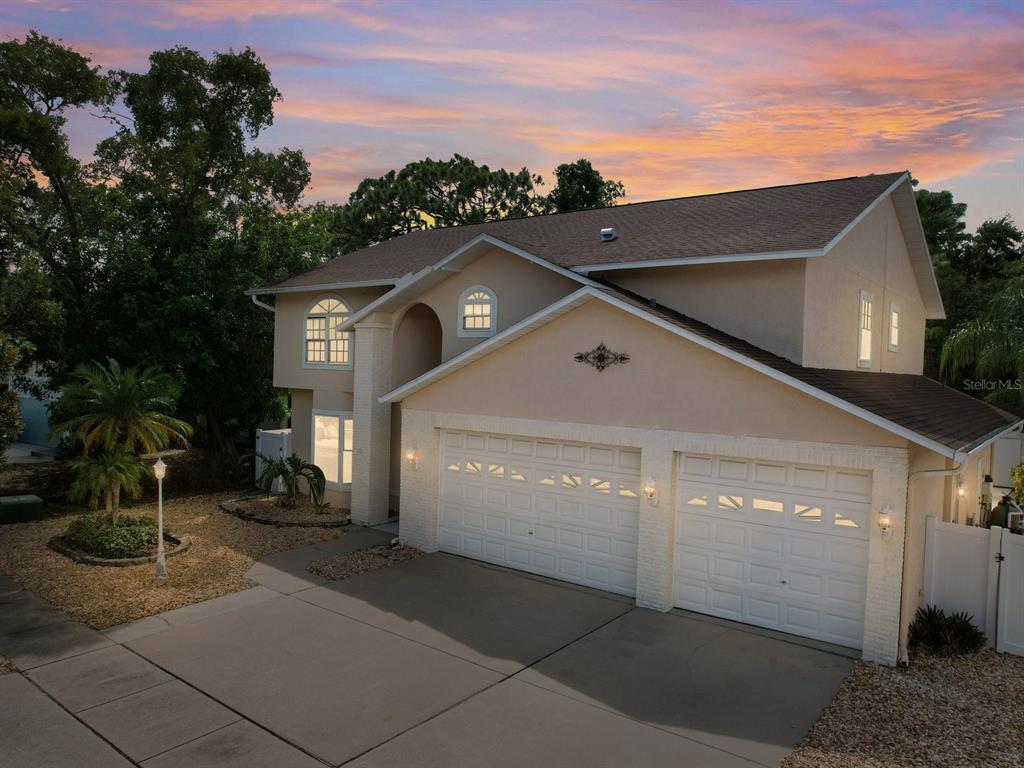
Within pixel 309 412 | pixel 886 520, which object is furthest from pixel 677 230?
pixel 309 412

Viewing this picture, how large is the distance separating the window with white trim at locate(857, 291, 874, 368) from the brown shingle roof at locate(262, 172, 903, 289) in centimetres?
218

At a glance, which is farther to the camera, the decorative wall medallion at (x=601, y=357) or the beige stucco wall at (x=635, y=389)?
the decorative wall medallion at (x=601, y=357)

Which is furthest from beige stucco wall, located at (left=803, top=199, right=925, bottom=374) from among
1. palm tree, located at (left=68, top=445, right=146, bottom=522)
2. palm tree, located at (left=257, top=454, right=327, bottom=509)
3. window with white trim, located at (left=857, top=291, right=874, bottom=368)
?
palm tree, located at (left=68, top=445, right=146, bottom=522)

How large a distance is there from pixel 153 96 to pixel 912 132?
21.1 metres

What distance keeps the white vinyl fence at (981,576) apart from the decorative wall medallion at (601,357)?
5069 millimetres

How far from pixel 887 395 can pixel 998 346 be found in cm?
1337

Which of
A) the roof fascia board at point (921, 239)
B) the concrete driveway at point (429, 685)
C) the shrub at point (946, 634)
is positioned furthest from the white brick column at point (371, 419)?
the roof fascia board at point (921, 239)

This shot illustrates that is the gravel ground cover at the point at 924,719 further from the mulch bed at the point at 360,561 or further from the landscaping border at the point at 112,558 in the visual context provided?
the landscaping border at the point at 112,558

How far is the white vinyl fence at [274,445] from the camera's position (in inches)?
760

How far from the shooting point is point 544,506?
12.5 m

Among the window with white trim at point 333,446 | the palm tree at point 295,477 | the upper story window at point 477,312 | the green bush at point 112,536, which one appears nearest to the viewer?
the green bush at point 112,536

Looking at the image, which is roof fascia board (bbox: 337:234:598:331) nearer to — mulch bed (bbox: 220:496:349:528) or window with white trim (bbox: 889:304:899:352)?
mulch bed (bbox: 220:496:349:528)

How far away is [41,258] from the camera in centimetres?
1845

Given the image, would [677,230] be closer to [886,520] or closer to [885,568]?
[886,520]
